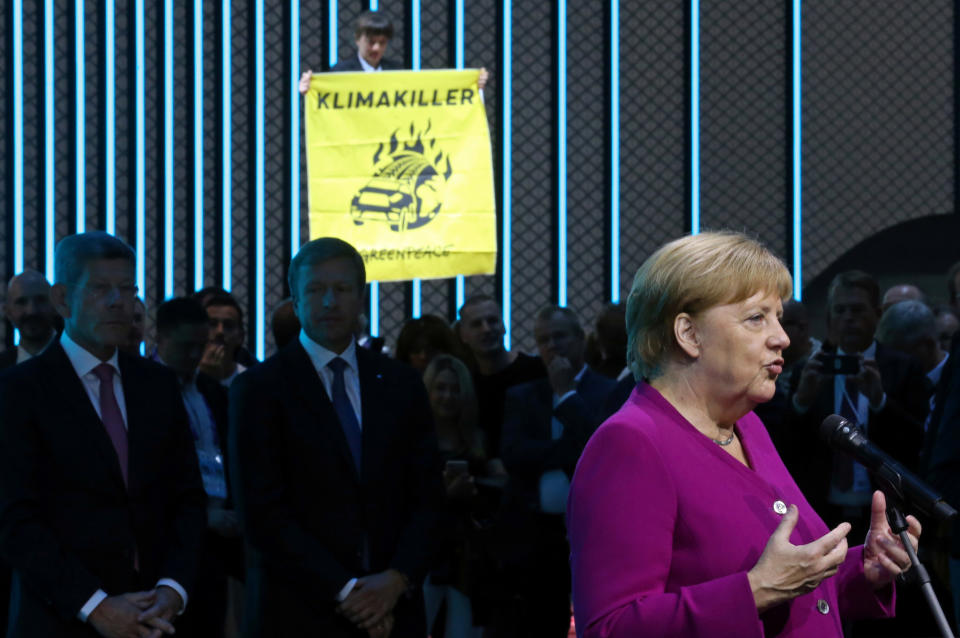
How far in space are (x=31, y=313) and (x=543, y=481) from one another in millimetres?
1799

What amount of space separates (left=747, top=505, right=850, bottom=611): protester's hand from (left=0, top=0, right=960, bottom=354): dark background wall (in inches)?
201

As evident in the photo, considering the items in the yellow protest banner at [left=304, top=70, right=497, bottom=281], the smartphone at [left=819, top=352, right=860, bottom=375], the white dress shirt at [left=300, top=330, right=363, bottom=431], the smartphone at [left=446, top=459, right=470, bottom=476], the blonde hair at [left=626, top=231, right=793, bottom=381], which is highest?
the yellow protest banner at [left=304, top=70, right=497, bottom=281]

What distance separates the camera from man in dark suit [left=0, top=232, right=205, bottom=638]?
282 centimetres

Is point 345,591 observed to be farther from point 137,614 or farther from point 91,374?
point 91,374

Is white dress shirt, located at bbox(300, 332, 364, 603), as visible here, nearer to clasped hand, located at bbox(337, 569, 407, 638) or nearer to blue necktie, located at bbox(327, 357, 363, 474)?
blue necktie, located at bbox(327, 357, 363, 474)

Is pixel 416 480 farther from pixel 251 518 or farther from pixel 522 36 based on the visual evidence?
pixel 522 36

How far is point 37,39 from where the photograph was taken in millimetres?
6832

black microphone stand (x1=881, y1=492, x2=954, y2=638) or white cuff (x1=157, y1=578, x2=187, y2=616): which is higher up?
black microphone stand (x1=881, y1=492, x2=954, y2=638)

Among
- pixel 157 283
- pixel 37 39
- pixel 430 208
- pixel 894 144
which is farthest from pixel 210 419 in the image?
pixel 894 144

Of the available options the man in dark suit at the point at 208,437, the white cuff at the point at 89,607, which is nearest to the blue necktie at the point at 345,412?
the white cuff at the point at 89,607

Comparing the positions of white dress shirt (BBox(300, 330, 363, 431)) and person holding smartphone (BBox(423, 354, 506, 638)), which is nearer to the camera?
white dress shirt (BBox(300, 330, 363, 431))

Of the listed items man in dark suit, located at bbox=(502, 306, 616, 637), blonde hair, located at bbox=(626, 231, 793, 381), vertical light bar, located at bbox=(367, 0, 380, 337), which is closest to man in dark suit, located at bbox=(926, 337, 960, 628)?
blonde hair, located at bbox=(626, 231, 793, 381)

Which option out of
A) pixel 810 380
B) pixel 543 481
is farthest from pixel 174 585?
pixel 810 380

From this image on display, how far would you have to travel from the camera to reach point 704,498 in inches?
76.6
